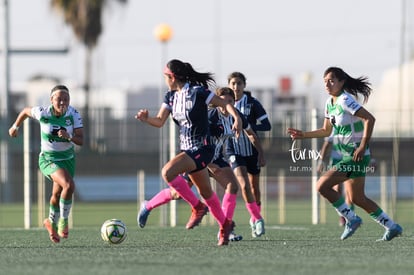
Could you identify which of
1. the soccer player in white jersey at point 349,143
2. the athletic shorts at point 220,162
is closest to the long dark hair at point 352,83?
the soccer player in white jersey at point 349,143

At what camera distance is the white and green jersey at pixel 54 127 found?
14195 millimetres

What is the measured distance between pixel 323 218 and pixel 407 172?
9.32m

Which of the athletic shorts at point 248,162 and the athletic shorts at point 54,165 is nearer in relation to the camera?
the athletic shorts at point 54,165

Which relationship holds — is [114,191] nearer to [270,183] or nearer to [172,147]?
[270,183]

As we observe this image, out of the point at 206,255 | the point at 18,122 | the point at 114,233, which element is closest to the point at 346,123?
the point at 206,255

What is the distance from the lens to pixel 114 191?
34594 mm

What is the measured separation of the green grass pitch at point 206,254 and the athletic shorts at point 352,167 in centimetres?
82

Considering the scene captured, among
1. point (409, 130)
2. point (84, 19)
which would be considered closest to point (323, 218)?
point (409, 130)

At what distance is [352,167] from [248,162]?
8.47ft

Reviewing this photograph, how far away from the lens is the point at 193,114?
13.0 m

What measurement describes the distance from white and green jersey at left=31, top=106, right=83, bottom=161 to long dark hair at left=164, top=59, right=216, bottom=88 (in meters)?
1.67

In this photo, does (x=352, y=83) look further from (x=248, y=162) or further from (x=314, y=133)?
(x=248, y=162)

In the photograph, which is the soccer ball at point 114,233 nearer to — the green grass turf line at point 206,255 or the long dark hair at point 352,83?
the green grass turf line at point 206,255

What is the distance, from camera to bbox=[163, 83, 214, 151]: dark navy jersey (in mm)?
13020
